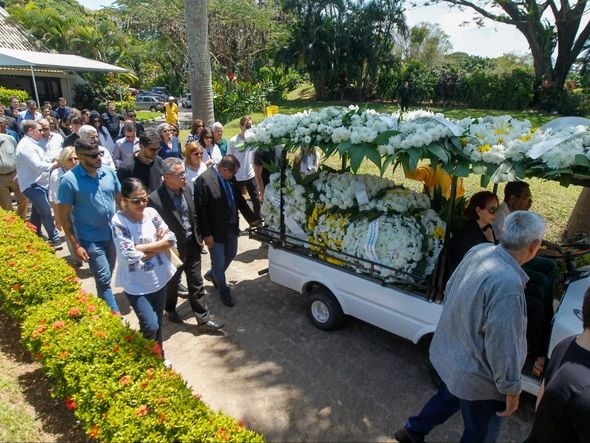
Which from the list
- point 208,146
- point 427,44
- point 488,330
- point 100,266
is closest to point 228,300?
point 100,266

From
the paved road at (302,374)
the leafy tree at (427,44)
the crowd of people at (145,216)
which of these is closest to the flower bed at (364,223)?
the crowd of people at (145,216)

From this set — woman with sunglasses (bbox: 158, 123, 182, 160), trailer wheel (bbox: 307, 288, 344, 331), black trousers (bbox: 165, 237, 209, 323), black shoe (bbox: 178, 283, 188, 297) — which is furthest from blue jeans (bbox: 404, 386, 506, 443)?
woman with sunglasses (bbox: 158, 123, 182, 160)

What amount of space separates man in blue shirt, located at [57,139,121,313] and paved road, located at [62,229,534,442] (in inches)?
38.6

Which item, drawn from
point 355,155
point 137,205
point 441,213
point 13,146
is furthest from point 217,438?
point 13,146

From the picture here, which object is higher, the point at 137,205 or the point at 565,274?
the point at 137,205

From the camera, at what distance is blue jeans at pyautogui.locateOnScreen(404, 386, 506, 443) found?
256 centimetres

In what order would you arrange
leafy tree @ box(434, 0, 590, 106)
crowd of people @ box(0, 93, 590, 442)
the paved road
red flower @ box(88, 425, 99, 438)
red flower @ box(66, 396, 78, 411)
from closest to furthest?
crowd of people @ box(0, 93, 590, 442) → red flower @ box(88, 425, 99, 438) → red flower @ box(66, 396, 78, 411) → the paved road → leafy tree @ box(434, 0, 590, 106)

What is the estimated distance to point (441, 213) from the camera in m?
4.17

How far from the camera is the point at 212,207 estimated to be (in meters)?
4.73

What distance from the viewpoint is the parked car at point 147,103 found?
37812 mm

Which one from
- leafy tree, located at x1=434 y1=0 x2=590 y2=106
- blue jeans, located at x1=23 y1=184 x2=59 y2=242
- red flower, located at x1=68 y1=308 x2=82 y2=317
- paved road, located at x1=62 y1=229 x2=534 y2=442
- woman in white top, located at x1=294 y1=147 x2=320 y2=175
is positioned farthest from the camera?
leafy tree, located at x1=434 y1=0 x2=590 y2=106

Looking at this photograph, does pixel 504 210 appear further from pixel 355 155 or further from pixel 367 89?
pixel 367 89

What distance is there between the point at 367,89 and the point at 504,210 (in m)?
31.1

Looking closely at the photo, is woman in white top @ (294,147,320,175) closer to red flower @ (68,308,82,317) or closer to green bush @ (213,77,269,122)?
red flower @ (68,308,82,317)
